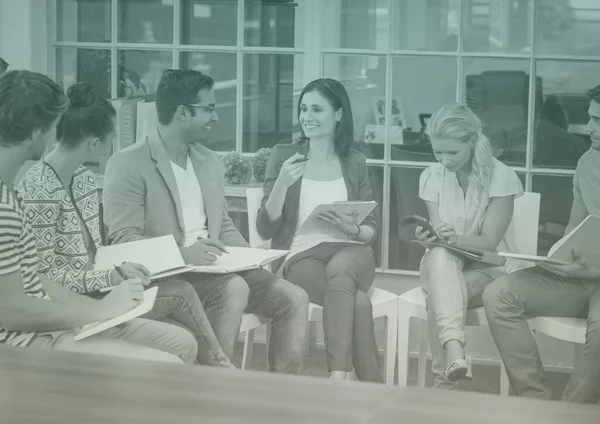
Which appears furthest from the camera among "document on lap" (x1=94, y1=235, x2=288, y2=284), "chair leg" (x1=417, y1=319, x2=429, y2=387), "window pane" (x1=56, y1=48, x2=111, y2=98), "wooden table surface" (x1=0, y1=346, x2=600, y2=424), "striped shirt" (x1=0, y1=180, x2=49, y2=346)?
"window pane" (x1=56, y1=48, x2=111, y2=98)

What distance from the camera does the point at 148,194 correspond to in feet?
9.88

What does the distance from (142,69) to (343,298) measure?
1.18 metres

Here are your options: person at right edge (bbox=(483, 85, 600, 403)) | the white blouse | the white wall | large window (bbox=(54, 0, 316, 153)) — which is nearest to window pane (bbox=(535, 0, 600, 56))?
the white blouse

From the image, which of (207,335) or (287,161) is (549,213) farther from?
(207,335)

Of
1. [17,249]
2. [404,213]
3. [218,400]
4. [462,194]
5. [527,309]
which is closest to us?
[218,400]

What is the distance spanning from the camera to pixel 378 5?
11.3ft

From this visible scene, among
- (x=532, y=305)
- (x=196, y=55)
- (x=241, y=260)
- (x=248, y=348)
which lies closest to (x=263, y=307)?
(x=241, y=260)

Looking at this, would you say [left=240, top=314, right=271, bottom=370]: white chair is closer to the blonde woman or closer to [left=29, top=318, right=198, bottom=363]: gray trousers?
[left=29, top=318, right=198, bottom=363]: gray trousers

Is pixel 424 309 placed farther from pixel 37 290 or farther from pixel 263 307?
pixel 37 290

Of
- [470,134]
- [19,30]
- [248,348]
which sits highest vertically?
[19,30]

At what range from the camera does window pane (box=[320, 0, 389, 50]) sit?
3.42 meters

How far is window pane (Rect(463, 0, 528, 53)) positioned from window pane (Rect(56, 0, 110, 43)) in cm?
128

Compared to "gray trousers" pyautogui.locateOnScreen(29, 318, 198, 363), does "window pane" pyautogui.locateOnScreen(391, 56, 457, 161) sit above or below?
above

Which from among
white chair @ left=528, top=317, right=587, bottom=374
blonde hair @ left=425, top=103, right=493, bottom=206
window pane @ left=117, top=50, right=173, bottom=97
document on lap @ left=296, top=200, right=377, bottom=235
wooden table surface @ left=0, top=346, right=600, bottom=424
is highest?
window pane @ left=117, top=50, right=173, bottom=97
